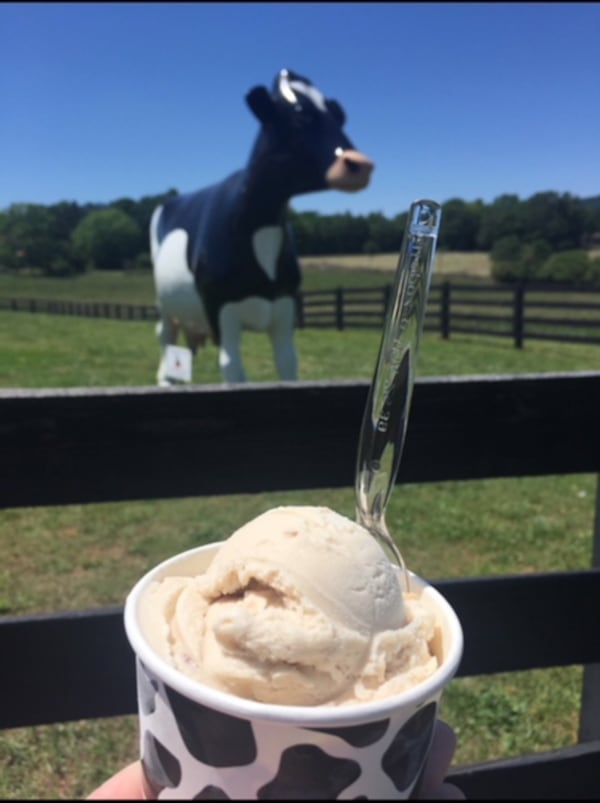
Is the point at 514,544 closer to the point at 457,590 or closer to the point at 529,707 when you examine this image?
the point at 529,707

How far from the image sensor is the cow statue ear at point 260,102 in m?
3.91

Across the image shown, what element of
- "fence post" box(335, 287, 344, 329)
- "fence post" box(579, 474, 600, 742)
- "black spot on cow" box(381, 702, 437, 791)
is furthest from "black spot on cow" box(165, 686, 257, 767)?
"fence post" box(335, 287, 344, 329)

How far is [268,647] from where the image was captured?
657 millimetres

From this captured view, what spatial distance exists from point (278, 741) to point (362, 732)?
0.08 metres

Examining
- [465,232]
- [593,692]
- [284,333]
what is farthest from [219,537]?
[593,692]

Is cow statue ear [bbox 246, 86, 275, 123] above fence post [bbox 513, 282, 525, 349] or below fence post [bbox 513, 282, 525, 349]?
above

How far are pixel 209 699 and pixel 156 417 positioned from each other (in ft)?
2.74

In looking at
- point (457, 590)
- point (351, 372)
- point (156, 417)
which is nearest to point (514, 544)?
point (457, 590)

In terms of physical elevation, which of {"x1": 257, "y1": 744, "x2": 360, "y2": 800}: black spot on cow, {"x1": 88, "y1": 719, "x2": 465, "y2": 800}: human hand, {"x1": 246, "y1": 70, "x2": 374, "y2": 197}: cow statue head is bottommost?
{"x1": 88, "y1": 719, "x2": 465, "y2": 800}: human hand

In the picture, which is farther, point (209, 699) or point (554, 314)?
point (554, 314)

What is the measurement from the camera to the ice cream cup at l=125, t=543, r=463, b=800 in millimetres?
615

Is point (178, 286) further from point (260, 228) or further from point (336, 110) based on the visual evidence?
point (336, 110)

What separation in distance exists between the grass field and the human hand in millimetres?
494

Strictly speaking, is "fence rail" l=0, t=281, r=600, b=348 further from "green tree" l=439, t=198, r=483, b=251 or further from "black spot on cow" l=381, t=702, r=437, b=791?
"black spot on cow" l=381, t=702, r=437, b=791
